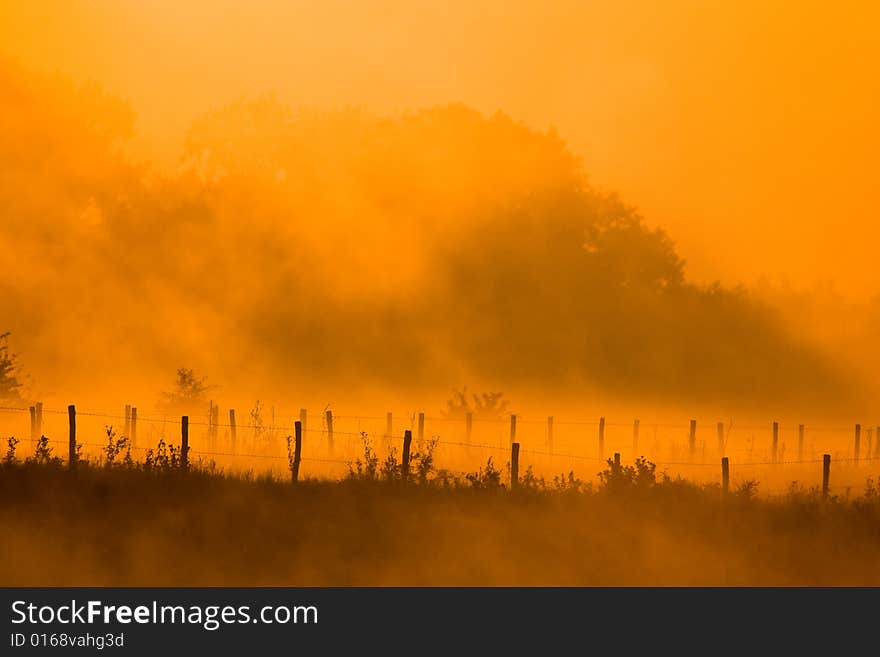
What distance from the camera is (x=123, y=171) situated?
78.1m

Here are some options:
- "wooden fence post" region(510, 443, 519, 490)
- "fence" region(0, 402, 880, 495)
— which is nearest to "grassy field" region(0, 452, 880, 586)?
"wooden fence post" region(510, 443, 519, 490)

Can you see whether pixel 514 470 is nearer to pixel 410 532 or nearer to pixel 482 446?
pixel 410 532

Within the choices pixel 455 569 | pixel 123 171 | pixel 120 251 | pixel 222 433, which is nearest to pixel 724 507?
pixel 455 569

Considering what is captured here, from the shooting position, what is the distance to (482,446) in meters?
35.0

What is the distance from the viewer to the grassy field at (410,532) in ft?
55.6

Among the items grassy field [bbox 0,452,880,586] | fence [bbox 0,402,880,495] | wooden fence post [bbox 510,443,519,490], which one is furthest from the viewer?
fence [bbox 0,402,880,495]

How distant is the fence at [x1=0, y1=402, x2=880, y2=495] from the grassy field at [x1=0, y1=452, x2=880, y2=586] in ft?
3.77

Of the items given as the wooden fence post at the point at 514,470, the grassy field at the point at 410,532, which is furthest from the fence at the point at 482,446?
the grassy field at the point at 410,532

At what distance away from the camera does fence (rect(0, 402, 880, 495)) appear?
28.5 m

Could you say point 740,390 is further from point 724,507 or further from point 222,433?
point 724,507

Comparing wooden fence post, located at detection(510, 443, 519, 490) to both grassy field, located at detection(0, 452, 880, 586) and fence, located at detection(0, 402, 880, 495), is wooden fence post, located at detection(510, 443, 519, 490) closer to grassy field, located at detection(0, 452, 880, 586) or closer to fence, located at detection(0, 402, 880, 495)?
fence, located at detection(0, 402, 880, 495)

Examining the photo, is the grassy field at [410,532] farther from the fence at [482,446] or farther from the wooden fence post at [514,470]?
the fence at [482,446]

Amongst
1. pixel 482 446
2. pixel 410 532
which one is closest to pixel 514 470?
pixel 410 532

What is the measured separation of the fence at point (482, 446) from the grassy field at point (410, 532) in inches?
45.2
